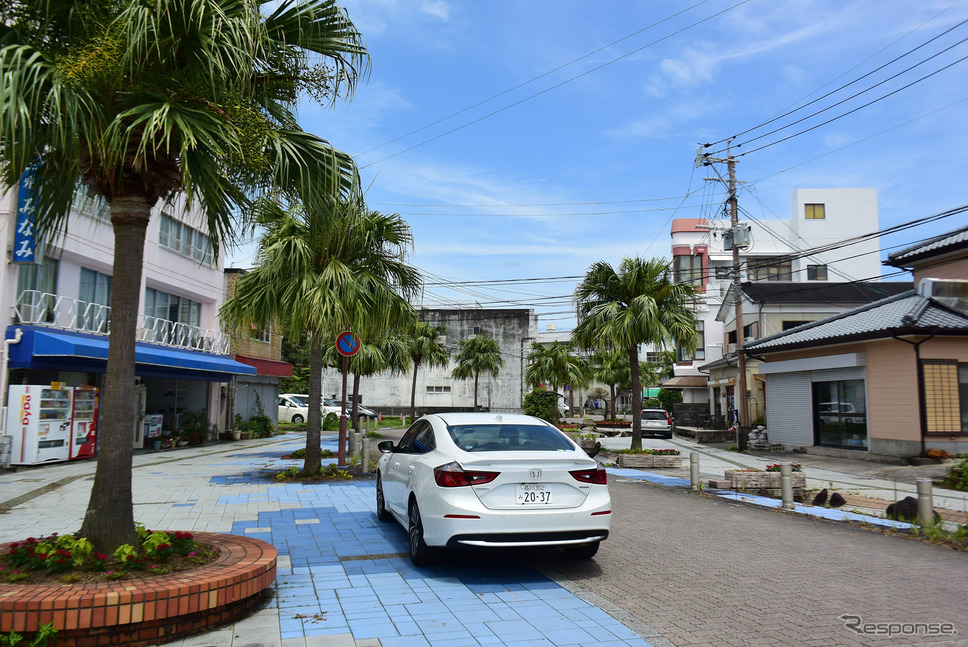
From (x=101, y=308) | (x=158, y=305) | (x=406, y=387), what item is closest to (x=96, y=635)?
(x=101, y=308)

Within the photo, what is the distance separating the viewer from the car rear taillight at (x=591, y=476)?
640 centimetres

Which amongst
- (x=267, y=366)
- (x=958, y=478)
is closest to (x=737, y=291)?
(x=958, y=478)

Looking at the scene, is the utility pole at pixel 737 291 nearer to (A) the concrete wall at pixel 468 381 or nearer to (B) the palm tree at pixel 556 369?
(B) the palm tree at pixel 556 369

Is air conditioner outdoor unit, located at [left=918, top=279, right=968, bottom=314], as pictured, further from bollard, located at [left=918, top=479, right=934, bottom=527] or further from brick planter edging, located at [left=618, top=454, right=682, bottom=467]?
bollard, located at [left=918, top=479, right=934, bottom=527]

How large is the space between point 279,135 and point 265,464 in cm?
1346

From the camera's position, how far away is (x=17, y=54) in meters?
4.61

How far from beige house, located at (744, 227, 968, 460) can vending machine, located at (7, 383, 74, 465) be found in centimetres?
2157

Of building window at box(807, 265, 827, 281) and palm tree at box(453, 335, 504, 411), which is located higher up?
building window at box(807, 265, 827, 281)

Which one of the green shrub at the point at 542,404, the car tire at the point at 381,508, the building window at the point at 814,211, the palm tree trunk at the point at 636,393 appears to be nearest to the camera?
the car tire at the point at 381,508

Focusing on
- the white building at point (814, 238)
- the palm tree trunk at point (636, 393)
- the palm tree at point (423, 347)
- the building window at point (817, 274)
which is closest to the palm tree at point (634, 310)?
the palm tree trunk at point (636, 393)

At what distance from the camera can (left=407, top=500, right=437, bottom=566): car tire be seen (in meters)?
6.59

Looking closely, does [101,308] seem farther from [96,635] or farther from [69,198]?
[96,635]

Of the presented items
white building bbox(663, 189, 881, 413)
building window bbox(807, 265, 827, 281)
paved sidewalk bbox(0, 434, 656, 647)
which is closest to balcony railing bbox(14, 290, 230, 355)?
paved sidewalk bbox(0, 434, 656, 647)

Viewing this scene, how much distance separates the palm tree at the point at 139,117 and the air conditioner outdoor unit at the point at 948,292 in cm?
1880
